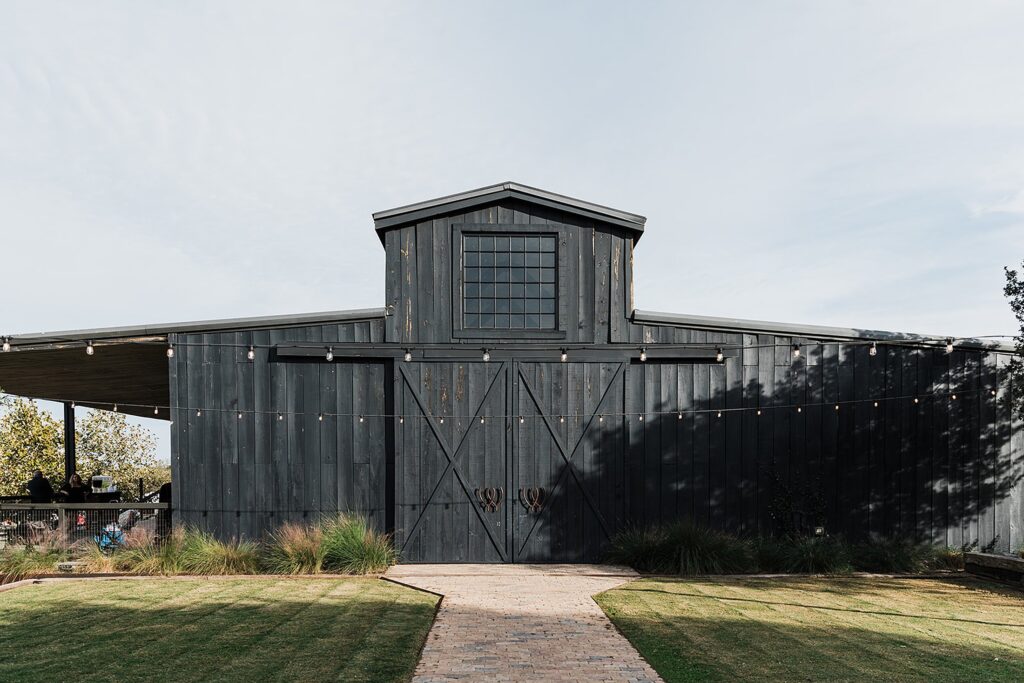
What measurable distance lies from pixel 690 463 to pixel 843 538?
287cm

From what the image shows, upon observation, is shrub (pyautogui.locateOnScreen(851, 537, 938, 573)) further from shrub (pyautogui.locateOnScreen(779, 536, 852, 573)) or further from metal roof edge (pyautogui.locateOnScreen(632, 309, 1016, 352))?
metal roof edge (pyautogui.locateOnScreen(632, 309, 1016, 352))

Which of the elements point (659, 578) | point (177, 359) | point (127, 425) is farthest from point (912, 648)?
point (127, 425)

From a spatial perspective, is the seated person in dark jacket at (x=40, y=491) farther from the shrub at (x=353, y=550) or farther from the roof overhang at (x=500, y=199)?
the roof overhang at (x=500, y=199)

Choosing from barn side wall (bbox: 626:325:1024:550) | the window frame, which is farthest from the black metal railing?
barn side wall (bbox: 626:325:1024:550)

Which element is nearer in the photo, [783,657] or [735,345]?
[783,657]

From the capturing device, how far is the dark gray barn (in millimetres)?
11820

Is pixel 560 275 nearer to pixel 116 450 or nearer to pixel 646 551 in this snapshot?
pixel 646 551

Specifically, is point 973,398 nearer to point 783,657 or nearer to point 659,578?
point 659,578

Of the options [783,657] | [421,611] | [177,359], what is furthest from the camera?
[177,359]

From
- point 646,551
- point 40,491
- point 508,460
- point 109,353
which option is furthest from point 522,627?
point 40,491

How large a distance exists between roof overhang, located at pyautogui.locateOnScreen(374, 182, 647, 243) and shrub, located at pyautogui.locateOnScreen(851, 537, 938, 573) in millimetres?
6549

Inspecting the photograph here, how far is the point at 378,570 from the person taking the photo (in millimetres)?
11008

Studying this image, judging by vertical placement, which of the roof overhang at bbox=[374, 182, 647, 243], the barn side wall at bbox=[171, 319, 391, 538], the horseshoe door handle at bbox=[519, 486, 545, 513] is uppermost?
the roof overhang at bbox=[374, 182, 647, 243]

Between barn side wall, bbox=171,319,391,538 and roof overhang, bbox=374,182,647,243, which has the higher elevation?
roof overhang, bbox=374,182,647,243
